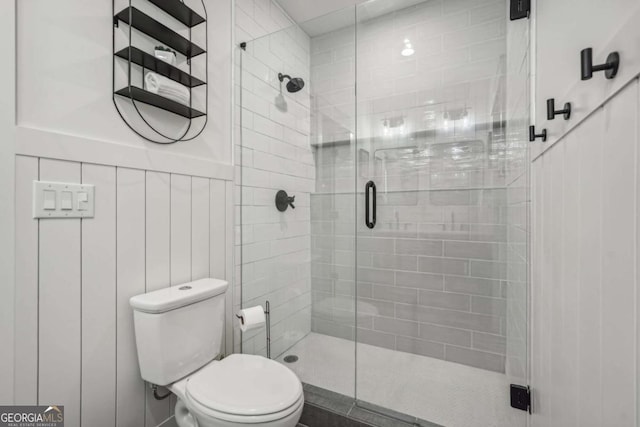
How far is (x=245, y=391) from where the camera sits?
45.5 inches

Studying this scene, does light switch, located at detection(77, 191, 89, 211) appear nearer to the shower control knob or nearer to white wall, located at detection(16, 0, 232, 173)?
white wall, located at detection(16, 0, 232, 173)

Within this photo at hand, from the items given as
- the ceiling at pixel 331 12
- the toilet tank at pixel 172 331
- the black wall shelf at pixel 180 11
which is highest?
the ceiling at pixel 331 12

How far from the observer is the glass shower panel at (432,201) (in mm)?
1897

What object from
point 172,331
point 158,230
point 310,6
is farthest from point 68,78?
point 310,6

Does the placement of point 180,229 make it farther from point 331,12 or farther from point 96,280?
point 331,12

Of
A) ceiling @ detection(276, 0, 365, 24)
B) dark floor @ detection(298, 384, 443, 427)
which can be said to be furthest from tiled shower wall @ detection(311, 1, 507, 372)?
dark floor @ detection(298, 384, 443, 427)

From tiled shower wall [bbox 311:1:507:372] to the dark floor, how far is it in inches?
21.8

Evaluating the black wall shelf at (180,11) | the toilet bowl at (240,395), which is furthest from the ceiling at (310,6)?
the toilet bowl at (240,395)

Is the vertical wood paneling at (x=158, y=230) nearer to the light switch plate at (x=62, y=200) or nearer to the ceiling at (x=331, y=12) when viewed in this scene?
the light switch plate at (x=62, y=200)

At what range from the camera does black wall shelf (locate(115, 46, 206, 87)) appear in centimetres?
124

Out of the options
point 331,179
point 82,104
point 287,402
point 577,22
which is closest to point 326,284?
point 331,179

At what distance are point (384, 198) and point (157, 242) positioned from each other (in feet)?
4.93

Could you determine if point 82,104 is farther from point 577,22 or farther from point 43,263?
point 577,22

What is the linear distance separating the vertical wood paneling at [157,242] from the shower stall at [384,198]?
1.71 ft
